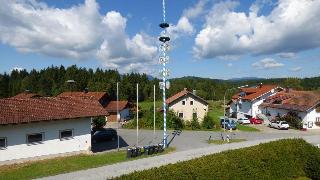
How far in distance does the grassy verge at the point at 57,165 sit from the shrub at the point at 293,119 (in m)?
34.9

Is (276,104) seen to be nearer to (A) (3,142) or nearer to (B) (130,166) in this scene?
(B) (130,166)

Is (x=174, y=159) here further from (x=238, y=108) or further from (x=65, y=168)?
(x=238, y=108)

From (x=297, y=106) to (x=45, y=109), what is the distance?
44.2 metres

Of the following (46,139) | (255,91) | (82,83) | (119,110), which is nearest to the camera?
(46,139)

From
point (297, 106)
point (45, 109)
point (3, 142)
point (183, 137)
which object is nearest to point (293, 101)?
point (297, 106)

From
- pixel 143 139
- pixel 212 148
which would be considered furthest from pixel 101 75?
pixel 212 148

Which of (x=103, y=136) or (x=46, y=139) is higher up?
(x=46, y=139)

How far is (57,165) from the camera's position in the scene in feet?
99.2

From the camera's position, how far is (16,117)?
30953 millimetres

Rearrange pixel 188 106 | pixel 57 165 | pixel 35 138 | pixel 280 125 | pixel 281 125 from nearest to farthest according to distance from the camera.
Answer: pixel 57 165 < pixel 35 138 < pixel 281 125 < pixel 280 125 < pixel 188 106

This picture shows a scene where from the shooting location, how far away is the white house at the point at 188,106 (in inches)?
2518

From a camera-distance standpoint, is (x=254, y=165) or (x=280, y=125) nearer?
(x=254, y=165)

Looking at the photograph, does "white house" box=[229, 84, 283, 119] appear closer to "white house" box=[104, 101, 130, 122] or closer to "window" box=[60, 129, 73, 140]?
"white house" box=[104, 101, 130, 122]

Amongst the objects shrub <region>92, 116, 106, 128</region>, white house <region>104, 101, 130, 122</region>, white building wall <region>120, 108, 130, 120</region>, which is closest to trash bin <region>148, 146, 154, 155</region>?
shrub <region>92, 116, 106, 128</region>
